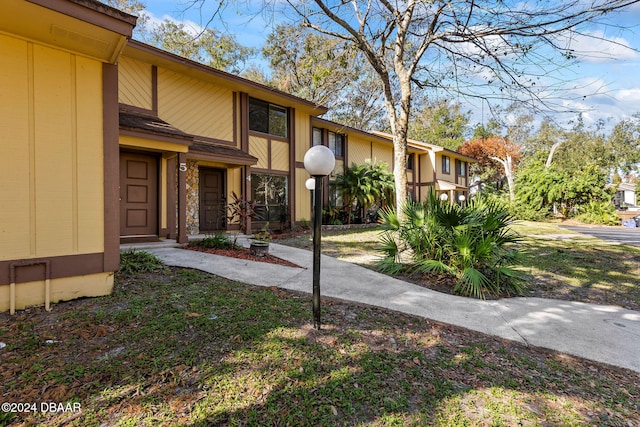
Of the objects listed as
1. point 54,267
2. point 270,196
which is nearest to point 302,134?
point 270,196

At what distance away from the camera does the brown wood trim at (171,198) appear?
307 inches

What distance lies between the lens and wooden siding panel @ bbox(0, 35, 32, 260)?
340 centimetres

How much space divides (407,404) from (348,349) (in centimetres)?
78

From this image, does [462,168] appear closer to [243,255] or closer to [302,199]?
[302,199]

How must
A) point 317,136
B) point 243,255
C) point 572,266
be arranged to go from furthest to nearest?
point 317,136 → point 572,266 → point 243,255

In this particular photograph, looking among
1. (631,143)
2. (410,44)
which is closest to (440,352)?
(410,44)

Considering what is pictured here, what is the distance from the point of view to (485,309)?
4352 mm

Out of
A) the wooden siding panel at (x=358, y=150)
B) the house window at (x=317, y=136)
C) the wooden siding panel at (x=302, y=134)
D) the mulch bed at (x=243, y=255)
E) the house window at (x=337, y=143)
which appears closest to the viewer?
the mulch bed at (x=243, y=255)

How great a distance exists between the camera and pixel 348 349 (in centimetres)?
297

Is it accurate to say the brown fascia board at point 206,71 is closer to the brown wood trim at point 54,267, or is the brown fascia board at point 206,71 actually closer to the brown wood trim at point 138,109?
the brown wood trim at point 138,109

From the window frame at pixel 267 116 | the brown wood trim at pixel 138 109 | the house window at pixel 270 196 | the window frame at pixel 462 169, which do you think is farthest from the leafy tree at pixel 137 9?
the window frame at pixel 462 169

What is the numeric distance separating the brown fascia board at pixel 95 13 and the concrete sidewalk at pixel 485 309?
3600 millimetres

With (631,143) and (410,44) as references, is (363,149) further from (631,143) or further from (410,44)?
(631,143)

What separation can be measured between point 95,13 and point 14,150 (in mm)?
1738
